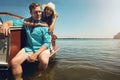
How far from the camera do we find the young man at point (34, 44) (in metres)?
5.93

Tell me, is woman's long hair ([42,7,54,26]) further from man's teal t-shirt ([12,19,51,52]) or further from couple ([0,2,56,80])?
man's teal t-shirt ([12,19,51,52])

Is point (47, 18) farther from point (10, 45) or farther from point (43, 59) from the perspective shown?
point (43, 59)

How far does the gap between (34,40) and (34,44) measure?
103 millimetres

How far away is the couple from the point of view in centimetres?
593

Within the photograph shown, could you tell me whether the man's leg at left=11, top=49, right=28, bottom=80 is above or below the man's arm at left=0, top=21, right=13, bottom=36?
below

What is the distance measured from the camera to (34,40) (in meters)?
6.25

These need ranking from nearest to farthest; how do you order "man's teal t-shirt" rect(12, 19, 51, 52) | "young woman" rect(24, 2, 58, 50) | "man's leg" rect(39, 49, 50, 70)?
"man's leg" rect(39, 49, 50, 70) < "man's teal t-shirt" rect(12, 19, 51, 52) < "young woman" rect(24, 2, 58, 50)

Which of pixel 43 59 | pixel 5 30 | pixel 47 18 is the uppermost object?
pixel 47 18

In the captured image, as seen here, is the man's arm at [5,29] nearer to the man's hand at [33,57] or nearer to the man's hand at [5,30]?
the man's hand at [5,30]

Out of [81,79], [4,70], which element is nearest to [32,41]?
[4,70]

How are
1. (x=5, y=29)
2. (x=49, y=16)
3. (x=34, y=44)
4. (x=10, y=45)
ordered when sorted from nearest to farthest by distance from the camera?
(x=5, y=29) → (x=34, y=44) → (x=10, y=45) → (x=49, y=16)

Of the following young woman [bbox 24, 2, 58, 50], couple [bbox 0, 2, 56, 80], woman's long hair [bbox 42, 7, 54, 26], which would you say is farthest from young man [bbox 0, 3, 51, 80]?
woman's long hair [bbox 42, 7, 54, 26]

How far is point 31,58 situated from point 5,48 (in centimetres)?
99

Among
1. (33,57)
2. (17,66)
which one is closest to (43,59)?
(33,57)
